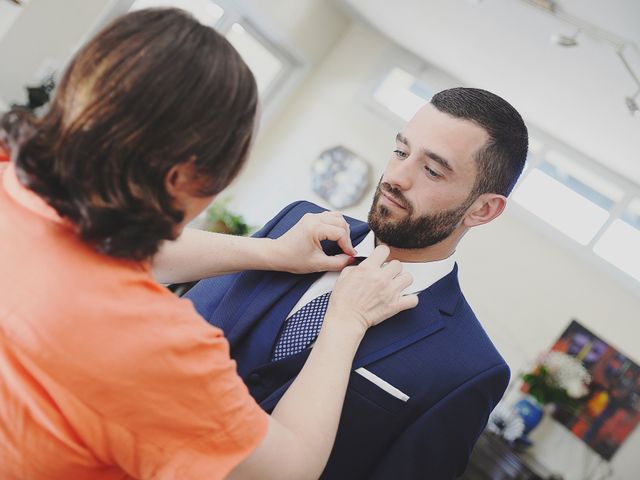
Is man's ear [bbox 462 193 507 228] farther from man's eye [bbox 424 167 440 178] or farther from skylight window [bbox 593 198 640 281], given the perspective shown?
skylight window [bbox 593 198 640 281]

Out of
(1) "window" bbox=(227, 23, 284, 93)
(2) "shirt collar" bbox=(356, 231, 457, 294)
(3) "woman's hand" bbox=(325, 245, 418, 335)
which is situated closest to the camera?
(3) "woman's hand" bbox=(325, 245, 418, 335)

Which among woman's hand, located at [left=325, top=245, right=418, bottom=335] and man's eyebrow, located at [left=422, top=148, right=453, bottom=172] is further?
man's eyebrow, located at [left=422, top=148, right=453, bottom=172]

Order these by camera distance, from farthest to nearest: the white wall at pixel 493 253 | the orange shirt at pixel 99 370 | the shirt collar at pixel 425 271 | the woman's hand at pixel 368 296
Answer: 1. the white wall at pixel 493 253
2. the shirt collar at pixel 425 271
3. the woman's hand at pixel 368 296
4. the orange shirt at pixel 99 370

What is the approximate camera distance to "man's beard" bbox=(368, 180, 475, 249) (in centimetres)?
132

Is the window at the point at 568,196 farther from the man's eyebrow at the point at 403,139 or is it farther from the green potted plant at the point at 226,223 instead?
the man's eyebrow at the point at 403,139

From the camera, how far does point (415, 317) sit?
1172 mm

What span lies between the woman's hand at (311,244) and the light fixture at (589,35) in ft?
8.72

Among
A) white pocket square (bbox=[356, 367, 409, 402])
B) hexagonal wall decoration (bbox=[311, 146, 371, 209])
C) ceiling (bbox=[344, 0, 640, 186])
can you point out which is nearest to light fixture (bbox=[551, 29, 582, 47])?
ceiling (bbox=[344, 0, 640, 186])

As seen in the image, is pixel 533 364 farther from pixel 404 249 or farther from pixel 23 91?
pixel 23 91

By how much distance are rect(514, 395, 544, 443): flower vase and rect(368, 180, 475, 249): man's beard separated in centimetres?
413

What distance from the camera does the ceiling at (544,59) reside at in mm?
3338

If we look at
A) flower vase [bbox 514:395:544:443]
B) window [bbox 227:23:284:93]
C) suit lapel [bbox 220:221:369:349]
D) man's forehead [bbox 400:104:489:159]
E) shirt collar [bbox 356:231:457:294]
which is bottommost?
flower vase [bbox 514:395:544:443]

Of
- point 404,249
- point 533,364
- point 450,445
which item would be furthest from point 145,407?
point 533,364

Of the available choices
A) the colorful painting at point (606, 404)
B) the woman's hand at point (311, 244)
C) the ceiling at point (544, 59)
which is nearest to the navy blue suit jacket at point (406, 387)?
the woman's hand at point (311, 244)
